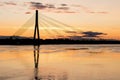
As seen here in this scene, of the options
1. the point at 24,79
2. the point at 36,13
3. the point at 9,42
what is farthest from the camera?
the point at 9,42

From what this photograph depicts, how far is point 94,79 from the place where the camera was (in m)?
17.0

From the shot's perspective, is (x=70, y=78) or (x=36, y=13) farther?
(x=36, y=13)

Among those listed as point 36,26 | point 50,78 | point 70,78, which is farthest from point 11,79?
point 36,26

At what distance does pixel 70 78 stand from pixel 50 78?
107cm

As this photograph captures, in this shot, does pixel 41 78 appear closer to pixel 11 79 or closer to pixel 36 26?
pixel 11 79

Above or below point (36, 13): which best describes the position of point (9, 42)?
below

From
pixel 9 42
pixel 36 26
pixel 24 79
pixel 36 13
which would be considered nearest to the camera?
pixel 24 79

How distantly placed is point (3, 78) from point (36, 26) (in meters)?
45.7

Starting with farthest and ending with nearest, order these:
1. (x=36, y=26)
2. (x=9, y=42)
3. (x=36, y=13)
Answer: (x=9, y=42), (x=36, y=13), (x=36, y=26)

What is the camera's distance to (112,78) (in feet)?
58.0

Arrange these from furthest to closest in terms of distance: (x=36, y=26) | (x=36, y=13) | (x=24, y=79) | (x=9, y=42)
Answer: (x=9, y=42), (x=36, y=13), (x=36, y=26), (x=24, y=79)

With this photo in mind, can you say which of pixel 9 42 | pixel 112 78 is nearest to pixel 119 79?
pixel 112 78

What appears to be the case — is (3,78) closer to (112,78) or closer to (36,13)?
(112,78)

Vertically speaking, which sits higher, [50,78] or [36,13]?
[36,13]
